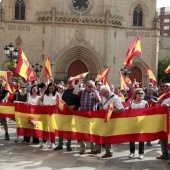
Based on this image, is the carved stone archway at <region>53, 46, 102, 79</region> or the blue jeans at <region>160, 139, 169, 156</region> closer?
the blue jeans at <region>160, 139, 169, 156</region>

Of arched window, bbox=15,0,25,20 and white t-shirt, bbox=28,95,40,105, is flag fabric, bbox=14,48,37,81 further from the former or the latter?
arched window, bbox=15,0,25,20

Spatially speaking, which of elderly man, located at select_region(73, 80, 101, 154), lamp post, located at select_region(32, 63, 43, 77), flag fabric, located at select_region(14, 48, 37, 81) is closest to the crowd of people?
elderly man, located at select_region(73, 80, 101, 154)

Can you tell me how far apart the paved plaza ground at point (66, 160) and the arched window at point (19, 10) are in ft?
99.9

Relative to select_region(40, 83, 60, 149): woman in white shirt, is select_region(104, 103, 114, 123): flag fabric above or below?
below

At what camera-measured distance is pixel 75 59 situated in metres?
42.1

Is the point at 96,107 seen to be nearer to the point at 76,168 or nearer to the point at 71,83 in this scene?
the point at 71,83

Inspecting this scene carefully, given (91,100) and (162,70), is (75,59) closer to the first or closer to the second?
(162,70)

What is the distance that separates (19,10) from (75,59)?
25.2ft

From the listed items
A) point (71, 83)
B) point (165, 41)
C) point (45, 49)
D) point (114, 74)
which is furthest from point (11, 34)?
point (71, 83)

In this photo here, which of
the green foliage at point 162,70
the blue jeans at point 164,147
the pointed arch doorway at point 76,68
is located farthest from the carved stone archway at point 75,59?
the blue jeans at point 164,147

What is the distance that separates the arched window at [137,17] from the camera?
→ 140ft

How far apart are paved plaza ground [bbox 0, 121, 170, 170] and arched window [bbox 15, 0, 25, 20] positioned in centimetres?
3044

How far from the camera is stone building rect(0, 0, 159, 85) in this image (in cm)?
4000

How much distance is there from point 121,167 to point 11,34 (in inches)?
1277
